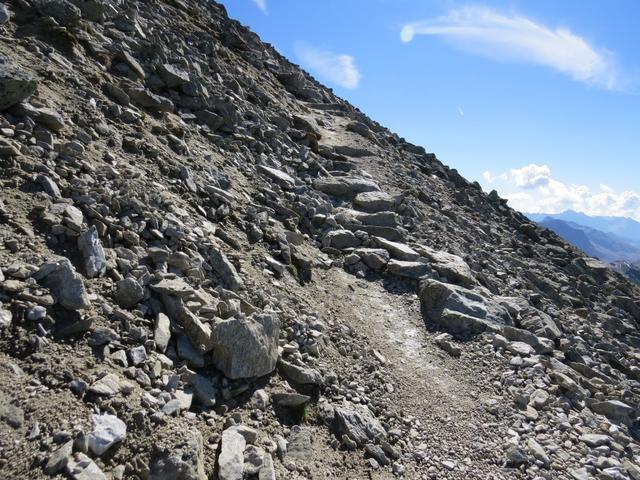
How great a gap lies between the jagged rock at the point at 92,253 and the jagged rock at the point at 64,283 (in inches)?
26.8

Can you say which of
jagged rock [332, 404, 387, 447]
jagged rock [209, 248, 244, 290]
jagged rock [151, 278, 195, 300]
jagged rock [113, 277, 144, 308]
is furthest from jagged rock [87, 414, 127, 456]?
jagged rock [209, 248, 244, 290]

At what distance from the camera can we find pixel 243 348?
777 cm

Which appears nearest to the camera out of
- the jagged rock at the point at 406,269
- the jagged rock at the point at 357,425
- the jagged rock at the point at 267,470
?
the jagged rock at the point at 267,470

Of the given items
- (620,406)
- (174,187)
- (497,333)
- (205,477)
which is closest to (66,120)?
(174,187)

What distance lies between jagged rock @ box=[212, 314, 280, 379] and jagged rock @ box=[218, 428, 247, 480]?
1.23 metres

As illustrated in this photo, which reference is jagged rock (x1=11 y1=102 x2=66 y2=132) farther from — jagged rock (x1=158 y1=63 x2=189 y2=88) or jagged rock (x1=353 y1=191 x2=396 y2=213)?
jagged rock (x1=353 y1=191 x2=396 y2=213)

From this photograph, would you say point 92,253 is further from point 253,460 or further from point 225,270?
point 253,460

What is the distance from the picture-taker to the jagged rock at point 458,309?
14.1 meters

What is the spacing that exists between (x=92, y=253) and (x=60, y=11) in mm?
11550

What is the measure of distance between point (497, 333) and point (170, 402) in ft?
36.6

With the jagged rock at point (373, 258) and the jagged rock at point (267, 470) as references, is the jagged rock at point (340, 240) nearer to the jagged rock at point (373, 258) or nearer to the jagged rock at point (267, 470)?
the jagged rock at point (373, 258)

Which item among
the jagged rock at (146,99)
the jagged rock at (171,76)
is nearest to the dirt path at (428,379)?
the jagged rock at (146,99)

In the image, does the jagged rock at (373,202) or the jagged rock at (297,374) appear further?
the jagged rock at (373,202)

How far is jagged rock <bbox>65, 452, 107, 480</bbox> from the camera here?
479 centimetres
